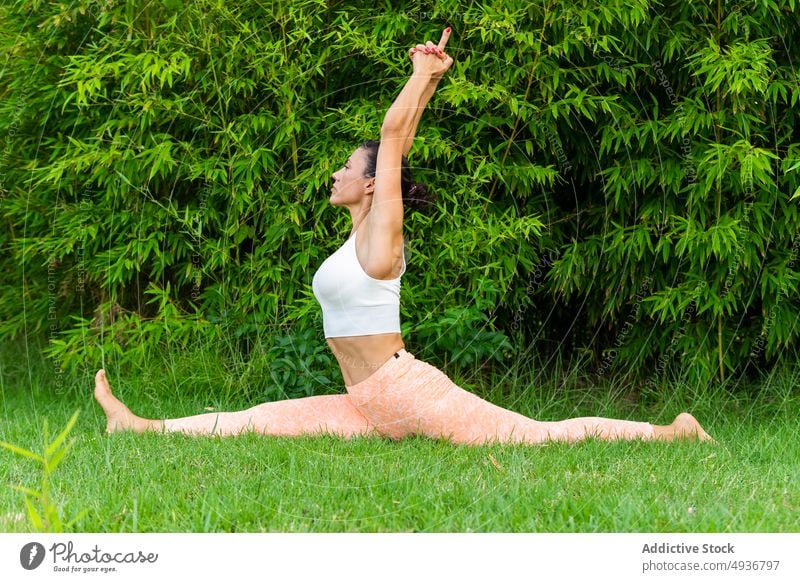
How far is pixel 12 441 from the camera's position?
3.71 meters

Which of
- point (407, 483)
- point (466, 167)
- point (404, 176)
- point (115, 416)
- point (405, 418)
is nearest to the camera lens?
point (407, 483)

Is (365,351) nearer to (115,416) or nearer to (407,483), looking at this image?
(407,483)

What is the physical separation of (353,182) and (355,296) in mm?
463

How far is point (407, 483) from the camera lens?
2.81 meters

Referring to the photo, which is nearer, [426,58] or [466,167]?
[426,58]

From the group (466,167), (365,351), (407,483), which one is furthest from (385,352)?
(466,167)

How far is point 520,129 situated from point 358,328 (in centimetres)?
157

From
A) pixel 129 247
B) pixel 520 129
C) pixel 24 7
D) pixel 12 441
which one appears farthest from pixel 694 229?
pixel 24 7

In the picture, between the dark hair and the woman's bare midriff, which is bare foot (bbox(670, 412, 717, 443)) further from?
the dark hair

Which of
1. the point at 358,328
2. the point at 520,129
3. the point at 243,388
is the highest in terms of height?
the point at 520,129

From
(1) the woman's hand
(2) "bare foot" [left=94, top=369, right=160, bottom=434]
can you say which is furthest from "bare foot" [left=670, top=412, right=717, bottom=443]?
(2) "bare foot" [left=94, top=369, right=160, bottom=434]

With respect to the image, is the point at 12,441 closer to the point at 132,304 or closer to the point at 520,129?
the point at 132,304

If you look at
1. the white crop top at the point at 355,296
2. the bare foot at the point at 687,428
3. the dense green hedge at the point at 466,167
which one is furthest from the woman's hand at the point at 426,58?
the bare foot at the point at 687,428

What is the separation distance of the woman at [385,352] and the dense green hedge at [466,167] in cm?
84
